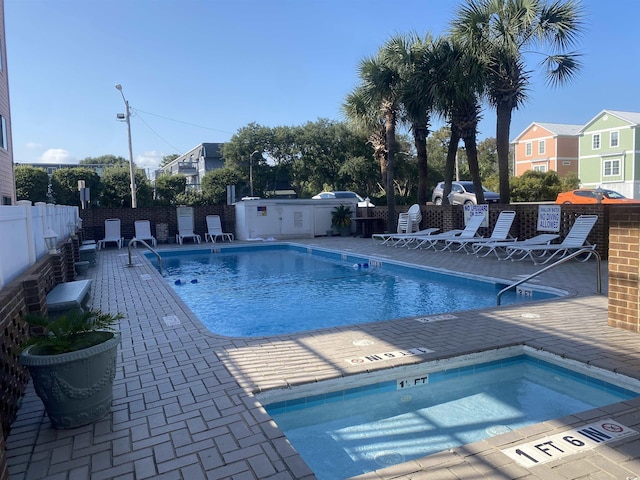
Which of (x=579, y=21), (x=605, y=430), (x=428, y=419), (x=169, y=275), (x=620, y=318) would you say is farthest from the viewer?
(x=579, y=21)

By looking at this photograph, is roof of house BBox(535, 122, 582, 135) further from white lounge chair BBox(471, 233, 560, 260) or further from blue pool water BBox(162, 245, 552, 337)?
blue pool water BBox(162, 245, 552, 337)

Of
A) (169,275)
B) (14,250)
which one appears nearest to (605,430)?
(14,250)

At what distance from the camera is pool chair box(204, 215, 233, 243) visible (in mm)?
17672

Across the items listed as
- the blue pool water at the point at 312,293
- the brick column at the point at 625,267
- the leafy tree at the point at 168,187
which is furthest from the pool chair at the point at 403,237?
the leafy tree at the point at 168,187

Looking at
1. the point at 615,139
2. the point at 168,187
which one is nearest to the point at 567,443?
the point at 168,187

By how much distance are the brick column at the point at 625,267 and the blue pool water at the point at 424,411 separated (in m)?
1.24

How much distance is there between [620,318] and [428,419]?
2.58 meters

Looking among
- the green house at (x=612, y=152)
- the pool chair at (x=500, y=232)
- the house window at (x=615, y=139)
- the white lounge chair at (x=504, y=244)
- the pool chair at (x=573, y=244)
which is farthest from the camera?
the house window at (x=615, y=139)

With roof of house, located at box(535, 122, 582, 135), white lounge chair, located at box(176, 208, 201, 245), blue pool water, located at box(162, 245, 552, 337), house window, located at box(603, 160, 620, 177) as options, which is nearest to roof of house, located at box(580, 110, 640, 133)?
house window, located at box(603, 160, 620, 177)

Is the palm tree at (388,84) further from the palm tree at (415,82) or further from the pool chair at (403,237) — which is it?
the pool chair at (403,237)

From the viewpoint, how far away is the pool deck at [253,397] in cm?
236

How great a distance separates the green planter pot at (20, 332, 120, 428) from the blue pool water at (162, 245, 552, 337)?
123 inches

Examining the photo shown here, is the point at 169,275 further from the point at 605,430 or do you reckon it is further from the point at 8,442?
the point at 605,430

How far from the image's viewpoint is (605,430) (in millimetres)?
2646
